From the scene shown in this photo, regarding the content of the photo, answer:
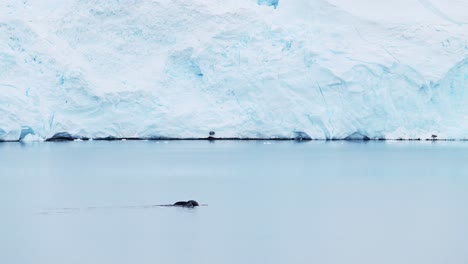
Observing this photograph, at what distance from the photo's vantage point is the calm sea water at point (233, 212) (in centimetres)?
878

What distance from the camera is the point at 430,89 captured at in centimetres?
2441

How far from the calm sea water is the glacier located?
113 inches

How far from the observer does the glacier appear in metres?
23.6

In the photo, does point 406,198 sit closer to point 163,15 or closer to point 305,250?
point 305,250

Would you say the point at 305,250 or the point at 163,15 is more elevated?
the point at 163,15

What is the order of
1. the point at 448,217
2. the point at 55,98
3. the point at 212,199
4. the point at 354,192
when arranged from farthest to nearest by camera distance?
the point at 55,98 < the point at 354,192 < the point at 212,199 < the point at 448,217

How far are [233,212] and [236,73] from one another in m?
12.4

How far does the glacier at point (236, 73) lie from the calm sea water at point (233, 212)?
2866 millimetres

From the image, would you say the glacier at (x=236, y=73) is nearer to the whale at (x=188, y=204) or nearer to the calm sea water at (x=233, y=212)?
the calm sea water at (x=233, y=212)

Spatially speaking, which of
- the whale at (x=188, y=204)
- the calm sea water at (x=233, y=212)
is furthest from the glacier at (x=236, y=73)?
the whale at (x=188, y=204)

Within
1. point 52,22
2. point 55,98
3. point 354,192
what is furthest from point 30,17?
point 354,192

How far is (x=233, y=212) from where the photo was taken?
1184 centimetres

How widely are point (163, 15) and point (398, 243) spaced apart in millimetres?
16014

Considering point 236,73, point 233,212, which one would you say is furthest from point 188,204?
point 236,73
